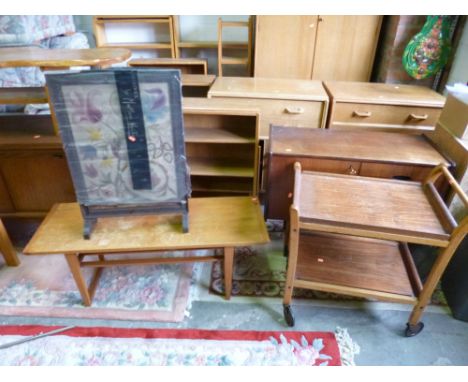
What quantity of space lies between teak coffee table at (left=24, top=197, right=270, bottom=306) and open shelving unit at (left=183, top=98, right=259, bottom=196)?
451mm

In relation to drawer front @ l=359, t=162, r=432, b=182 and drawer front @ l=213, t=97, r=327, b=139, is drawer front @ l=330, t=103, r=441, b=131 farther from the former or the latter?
drawer front @ l=359, t=162, r=432, b=182

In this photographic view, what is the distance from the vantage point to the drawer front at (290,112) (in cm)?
203

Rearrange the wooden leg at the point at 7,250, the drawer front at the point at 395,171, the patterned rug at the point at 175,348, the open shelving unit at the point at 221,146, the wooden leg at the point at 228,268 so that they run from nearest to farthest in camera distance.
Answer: the patterned rug at the point at 175,348, the wooden leg at the point at 228,268, the drawer front at the point at 395,171, the wooden leg at the point at 7,250, the open shelving unit at the point at 221,146

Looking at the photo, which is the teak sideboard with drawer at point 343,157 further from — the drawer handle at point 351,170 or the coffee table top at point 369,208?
the coffee table top at point 369,208

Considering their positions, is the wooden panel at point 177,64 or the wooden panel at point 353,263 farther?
the wooden panel at point 177,64

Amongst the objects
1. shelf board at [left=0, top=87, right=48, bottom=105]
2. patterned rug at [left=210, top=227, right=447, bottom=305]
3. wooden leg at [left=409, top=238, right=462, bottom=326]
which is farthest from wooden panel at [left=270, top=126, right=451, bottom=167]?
shelf board at [left=0, top=87, right=48, bottom=105]

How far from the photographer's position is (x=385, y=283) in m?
1.40

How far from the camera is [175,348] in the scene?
1364 mm

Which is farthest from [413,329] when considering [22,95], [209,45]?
[209,45]

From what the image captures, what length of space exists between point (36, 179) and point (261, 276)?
4.66 feet

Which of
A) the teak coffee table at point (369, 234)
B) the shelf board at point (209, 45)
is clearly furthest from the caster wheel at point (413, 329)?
the shelf board at point (209, 45)

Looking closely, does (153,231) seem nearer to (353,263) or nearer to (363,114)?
(353,263)

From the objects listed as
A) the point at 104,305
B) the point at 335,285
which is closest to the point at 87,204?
the point at 104,305

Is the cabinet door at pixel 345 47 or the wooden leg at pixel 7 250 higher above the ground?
the cabinet door at pixel 345 47
